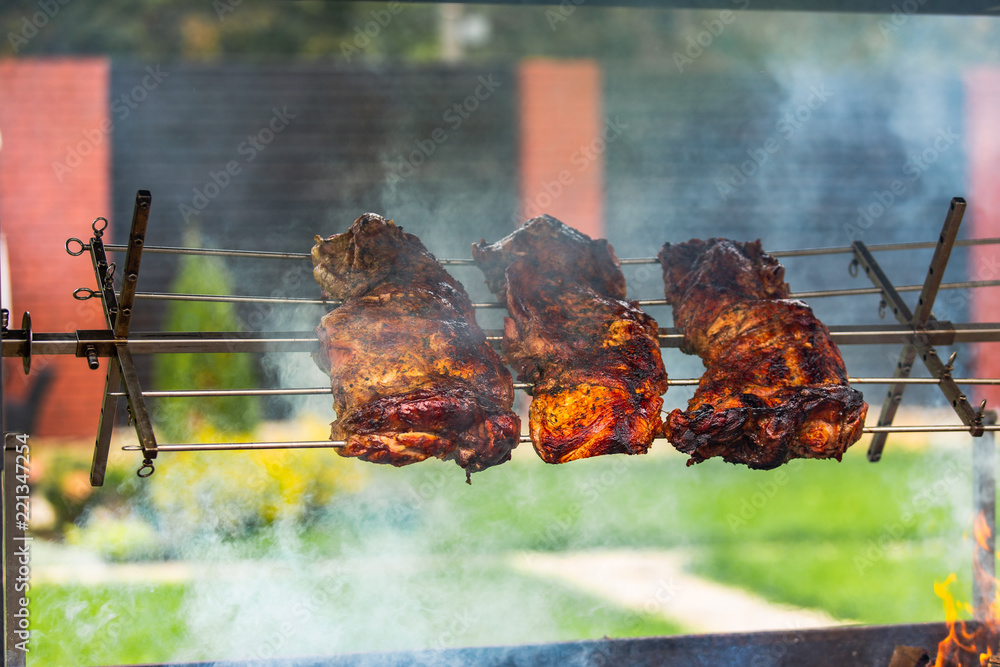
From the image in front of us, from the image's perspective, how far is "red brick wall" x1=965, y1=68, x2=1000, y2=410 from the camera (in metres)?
8.40

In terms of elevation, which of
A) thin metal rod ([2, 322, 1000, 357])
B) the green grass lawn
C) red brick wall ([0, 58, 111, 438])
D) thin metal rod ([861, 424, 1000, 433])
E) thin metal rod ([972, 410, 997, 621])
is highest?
red brick wall ([0, 58, 111, 438])

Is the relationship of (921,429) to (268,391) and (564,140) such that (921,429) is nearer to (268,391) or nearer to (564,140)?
(268,391)

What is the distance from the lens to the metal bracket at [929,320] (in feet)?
8.93

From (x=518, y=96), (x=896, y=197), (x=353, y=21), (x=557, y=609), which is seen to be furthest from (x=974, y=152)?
(x=353, y=21)

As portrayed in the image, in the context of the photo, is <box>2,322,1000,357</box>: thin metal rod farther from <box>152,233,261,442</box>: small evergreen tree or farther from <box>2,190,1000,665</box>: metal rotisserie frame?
<box>152,233,261,442</box>: small evergreen tree

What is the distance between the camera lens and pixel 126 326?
7.97 feet

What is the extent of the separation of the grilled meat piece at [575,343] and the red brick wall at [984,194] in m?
6.94

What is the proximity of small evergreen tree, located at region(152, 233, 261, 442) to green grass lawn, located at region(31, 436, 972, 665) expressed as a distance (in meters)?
1.06

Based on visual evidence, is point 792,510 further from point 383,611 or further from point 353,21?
point 353,21

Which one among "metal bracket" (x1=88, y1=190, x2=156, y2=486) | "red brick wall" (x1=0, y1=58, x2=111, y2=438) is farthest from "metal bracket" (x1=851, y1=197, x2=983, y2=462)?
"red brick wall" (x1=0, y1=58, x2=111, y2=438)

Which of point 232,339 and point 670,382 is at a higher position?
point 232,339

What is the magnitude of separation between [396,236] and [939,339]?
6.51ft

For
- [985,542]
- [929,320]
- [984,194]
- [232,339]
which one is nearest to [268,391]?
[232,339]

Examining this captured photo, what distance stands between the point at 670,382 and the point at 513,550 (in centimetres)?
351
